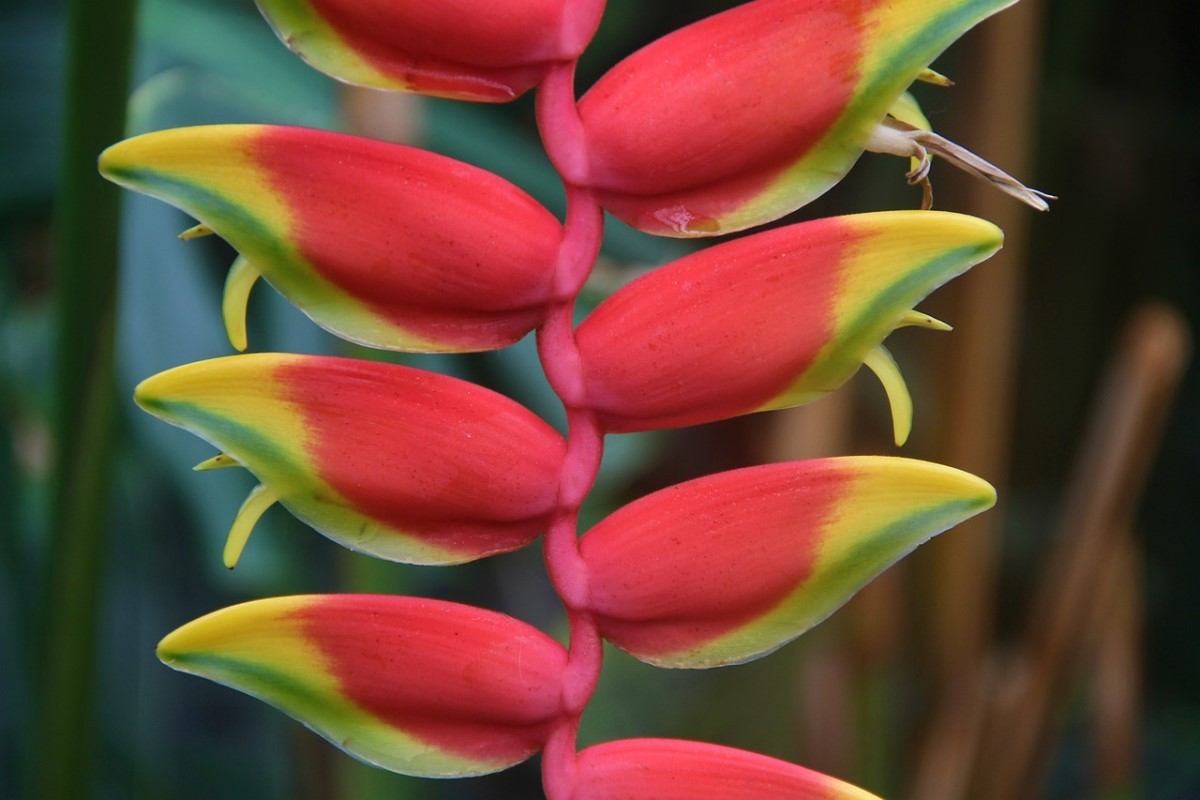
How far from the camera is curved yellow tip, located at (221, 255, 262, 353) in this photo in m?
0.23

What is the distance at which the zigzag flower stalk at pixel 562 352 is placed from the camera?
0.69 ft

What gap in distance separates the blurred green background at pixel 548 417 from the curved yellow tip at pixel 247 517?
0.52 ft

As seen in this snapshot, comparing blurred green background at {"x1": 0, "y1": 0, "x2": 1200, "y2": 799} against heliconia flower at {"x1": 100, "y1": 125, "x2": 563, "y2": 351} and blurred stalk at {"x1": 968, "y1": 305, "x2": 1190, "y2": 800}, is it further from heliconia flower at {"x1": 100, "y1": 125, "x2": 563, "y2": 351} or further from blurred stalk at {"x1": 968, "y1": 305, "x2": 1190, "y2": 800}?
heliconia flower at {"x1": 100, "y1": 125, "x2": 563, "y2": 351}

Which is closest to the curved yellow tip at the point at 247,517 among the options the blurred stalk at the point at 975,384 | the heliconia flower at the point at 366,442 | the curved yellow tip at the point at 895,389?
the heliconia flower at the point at 366,442

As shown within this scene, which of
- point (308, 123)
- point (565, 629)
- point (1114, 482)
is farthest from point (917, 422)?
point (308, 123)

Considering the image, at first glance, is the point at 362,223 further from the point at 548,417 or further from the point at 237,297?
the point at 548,417

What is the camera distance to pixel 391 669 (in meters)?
0.22

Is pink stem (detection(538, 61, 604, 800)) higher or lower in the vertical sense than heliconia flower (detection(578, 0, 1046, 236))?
lower

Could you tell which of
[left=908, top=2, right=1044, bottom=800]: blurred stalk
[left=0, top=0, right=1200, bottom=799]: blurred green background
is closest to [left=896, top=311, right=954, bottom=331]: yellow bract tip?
[left=0, top=0, right=1200, bottom=799]: blurred green background

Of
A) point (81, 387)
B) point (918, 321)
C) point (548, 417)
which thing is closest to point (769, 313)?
point (918, 321)

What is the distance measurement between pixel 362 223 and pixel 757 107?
0.23 ft

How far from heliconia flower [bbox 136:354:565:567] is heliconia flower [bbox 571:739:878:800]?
48 millimetres

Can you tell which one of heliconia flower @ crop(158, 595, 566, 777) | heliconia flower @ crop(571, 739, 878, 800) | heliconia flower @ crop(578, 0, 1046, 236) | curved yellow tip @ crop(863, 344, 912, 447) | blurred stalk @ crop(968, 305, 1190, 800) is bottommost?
→ blurred stalk @ crop(968, 305, 1190, 800)

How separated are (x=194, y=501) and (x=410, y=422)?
1.93ft
